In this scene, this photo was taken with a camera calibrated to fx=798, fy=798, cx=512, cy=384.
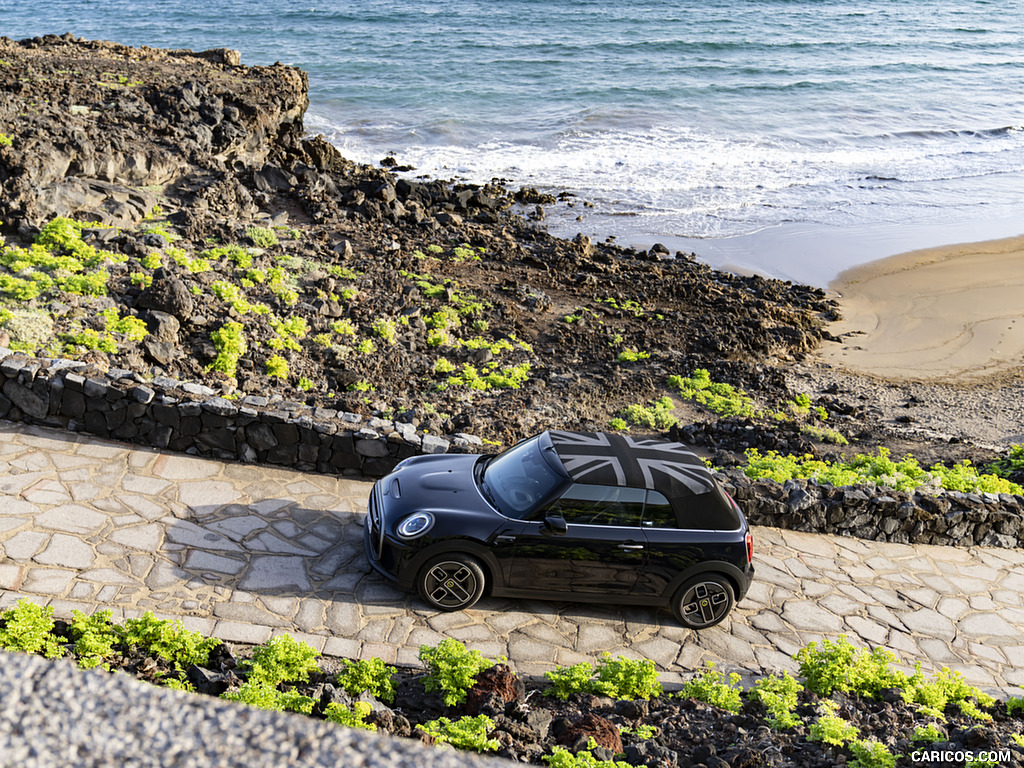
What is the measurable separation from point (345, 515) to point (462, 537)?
2.00 meters

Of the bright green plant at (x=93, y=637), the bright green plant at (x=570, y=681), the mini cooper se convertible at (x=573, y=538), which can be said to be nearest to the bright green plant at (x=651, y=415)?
the mini cooper se convertible at (x=573, y=538)

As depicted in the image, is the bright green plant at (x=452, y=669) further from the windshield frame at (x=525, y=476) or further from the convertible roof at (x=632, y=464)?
the convertible roof at (x=632, y=464)

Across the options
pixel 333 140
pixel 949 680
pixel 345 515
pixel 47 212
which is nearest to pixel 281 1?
pixel 333 140

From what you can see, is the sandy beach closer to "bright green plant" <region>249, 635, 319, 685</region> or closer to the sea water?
the sea water

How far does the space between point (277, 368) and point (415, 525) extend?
5442mm

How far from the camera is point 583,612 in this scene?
26.2ft

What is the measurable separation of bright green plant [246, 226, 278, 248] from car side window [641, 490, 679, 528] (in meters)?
11.1

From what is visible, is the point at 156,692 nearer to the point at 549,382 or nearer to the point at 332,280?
the point at 549,382

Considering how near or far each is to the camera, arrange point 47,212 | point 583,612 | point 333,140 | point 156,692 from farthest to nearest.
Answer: point 333,140, point 47,212, point 583,612, point 156,692

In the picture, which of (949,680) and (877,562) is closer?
(949,680)

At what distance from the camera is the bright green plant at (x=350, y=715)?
5.48m

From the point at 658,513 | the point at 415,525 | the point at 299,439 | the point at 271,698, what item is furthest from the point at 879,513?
the point at 271,698

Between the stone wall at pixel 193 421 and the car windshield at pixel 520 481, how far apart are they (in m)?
1.38

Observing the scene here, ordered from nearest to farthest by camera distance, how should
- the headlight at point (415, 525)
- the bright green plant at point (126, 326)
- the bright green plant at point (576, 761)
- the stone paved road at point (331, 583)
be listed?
the bright green plant at point (576, 761), the stone paved road at point (331, 583), the headlight at point (415, 525), the bright green plant at point (126, 326)
